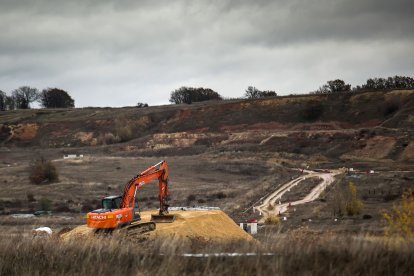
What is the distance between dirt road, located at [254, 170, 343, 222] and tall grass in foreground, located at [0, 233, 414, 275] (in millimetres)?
27984

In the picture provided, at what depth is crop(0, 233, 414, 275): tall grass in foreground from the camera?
32.4ft

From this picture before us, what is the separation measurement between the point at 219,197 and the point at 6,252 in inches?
1668

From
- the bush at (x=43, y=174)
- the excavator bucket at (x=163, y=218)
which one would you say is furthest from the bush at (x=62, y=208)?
the excavator bucket at (x=163, y=218)

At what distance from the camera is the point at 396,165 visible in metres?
67.1

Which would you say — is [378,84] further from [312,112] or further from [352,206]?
[352,206]

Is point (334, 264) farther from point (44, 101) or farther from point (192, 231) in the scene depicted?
point (44, 101)

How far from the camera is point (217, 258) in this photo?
10477 mm

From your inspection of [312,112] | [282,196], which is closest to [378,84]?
[312,112]

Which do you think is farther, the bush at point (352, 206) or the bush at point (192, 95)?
the bush at point (192, 95)

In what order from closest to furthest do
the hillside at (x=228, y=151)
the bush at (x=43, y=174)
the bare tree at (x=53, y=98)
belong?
the hillside at (x=228, y=151) < the bush at (x=43, y=174) < the bare tree at (x=53, y=98)

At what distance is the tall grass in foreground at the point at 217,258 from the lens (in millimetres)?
9875

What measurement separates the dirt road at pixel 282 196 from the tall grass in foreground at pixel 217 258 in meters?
28.0

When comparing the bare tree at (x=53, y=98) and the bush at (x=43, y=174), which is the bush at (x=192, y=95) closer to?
the bare tree at (x=53, y=98)

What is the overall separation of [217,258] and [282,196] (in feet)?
134
